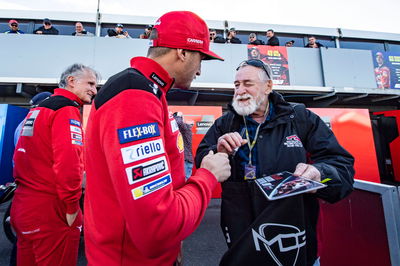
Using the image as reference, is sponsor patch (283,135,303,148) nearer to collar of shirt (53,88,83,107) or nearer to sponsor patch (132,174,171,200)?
sponsor patch (132,174,171,200)

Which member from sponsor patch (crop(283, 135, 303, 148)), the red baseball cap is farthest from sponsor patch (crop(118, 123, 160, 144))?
sponsor patch (crop(283, 135, 303, 148))

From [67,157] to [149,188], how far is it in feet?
3.93

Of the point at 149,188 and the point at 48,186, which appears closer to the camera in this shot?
the point at 149,188

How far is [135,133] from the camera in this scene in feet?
2.08

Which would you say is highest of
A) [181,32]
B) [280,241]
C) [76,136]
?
[181,32]

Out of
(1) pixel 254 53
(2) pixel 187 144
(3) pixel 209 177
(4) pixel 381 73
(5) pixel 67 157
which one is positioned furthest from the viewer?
(4) pixel 381 73

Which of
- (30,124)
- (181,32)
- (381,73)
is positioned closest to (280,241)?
(181,32)

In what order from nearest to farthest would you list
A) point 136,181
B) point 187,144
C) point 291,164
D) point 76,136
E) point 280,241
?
point 136,181, point 280,241, point 291,164, point 76,136, point 187,144

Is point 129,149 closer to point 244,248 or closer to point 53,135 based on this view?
point 244,248

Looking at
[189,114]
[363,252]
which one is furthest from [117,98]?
[189,114]

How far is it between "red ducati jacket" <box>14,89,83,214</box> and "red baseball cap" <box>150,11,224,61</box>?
3.46 ft

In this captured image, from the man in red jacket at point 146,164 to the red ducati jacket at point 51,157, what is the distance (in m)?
0.77

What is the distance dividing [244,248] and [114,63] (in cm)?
615

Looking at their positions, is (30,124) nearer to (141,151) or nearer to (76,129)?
(76,129)
